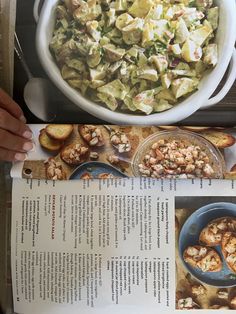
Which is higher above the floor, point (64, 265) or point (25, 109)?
point (25, 109)

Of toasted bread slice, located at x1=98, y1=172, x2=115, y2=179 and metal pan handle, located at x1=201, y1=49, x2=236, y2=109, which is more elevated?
metal pan handle, located at x1=201, y1=49, x2=236, y2=109

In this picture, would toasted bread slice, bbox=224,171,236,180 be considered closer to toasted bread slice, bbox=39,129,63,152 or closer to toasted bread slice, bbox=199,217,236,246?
toasted bread slice, bbox=199,217,236,246

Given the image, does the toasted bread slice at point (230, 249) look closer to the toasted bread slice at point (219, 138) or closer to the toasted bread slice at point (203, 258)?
the toasted bread slice at point (203, 258)

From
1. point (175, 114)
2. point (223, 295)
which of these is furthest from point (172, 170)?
point (223, 295)

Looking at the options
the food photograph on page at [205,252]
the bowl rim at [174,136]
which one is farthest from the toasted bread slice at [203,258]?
the bowl rim at [174,136]

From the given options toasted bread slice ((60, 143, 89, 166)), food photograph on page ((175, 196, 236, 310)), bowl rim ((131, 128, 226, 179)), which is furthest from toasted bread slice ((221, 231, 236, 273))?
toasted bread slice ((60, 143, 89, 166))

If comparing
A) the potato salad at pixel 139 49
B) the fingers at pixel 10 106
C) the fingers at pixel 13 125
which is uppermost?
the potato salad at pixel 139 49

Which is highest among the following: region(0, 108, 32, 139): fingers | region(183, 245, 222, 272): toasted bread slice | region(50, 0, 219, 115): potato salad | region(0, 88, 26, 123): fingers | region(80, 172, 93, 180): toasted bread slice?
region(50, 0, 219, 115): potato salad

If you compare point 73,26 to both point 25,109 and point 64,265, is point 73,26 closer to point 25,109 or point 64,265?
point 25,109
